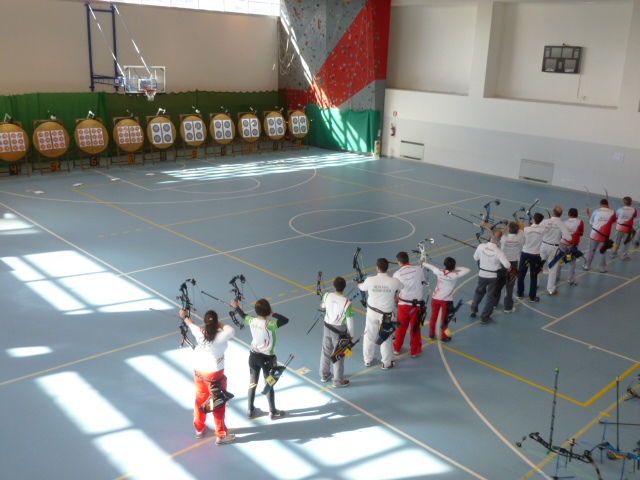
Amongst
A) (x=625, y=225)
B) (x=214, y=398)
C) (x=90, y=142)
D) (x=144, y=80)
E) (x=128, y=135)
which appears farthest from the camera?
(x=128, y=135)

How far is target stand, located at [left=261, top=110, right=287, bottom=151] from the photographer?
2552cm

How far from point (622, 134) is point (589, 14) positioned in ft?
13.5

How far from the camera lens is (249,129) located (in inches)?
980

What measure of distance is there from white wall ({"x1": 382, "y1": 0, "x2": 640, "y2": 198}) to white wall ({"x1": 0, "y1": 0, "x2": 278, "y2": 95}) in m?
6.97

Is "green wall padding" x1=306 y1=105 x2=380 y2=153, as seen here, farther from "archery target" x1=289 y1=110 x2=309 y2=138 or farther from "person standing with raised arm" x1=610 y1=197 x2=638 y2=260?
"person standing with raised arm" x1=610 y1=197 x2=638 y2=260

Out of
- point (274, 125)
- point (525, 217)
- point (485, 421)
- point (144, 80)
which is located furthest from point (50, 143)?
point (485, 421)

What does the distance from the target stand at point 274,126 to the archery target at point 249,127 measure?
0.47 meters

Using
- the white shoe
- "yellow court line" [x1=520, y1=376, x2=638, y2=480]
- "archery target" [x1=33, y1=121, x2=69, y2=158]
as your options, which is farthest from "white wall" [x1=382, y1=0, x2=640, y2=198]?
the white shoe

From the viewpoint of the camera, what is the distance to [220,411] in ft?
21.1

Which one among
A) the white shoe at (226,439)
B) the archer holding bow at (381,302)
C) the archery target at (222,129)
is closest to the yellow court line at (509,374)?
the archer holding bow at (381,302)

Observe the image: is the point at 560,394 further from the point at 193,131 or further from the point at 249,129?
the point at 249,129

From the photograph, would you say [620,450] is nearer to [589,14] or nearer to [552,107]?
[552,107]

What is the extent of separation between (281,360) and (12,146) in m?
14.7

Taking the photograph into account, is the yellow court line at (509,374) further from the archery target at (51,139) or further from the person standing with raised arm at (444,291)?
the archery target at (51,139)
